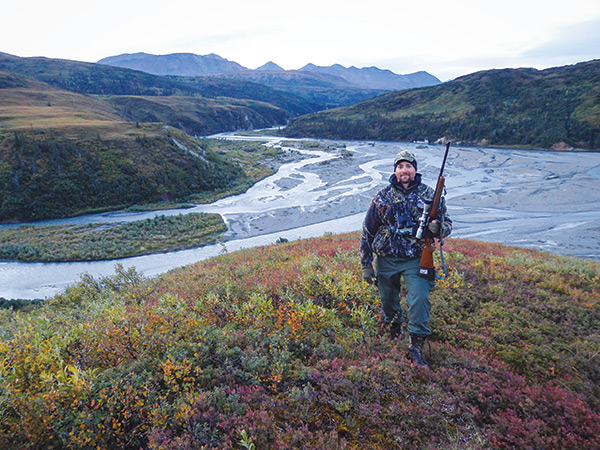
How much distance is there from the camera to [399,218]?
5152 mm

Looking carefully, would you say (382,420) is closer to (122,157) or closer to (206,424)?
(206,424)

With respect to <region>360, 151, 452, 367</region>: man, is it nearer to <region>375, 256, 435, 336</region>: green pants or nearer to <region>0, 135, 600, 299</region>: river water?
<region>375, 256, 435, 336</region>: green pants

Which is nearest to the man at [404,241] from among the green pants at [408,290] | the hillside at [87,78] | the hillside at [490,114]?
the green pants at [408,290]

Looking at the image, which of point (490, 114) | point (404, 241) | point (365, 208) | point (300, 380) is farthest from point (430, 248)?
point (490, 114)

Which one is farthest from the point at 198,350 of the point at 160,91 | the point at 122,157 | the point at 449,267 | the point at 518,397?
the point at 160,91

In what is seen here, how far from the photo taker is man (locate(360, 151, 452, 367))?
4855mm

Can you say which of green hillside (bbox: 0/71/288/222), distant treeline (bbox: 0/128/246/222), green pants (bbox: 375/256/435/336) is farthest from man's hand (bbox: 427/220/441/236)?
distant treeline (bbox: 0/128/246/222)

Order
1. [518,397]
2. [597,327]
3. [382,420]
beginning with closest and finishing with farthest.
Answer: [382,420] → [518,397] → [597,327]

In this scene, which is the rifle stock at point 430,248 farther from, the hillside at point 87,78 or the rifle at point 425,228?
the hillside at point 87,78

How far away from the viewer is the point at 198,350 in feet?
15.4

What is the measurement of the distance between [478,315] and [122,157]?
1886 inches

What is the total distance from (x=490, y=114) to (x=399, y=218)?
105789 millimetres

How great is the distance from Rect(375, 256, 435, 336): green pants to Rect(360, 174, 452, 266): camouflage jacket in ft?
0.49

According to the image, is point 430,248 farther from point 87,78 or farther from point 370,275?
point 87,78
